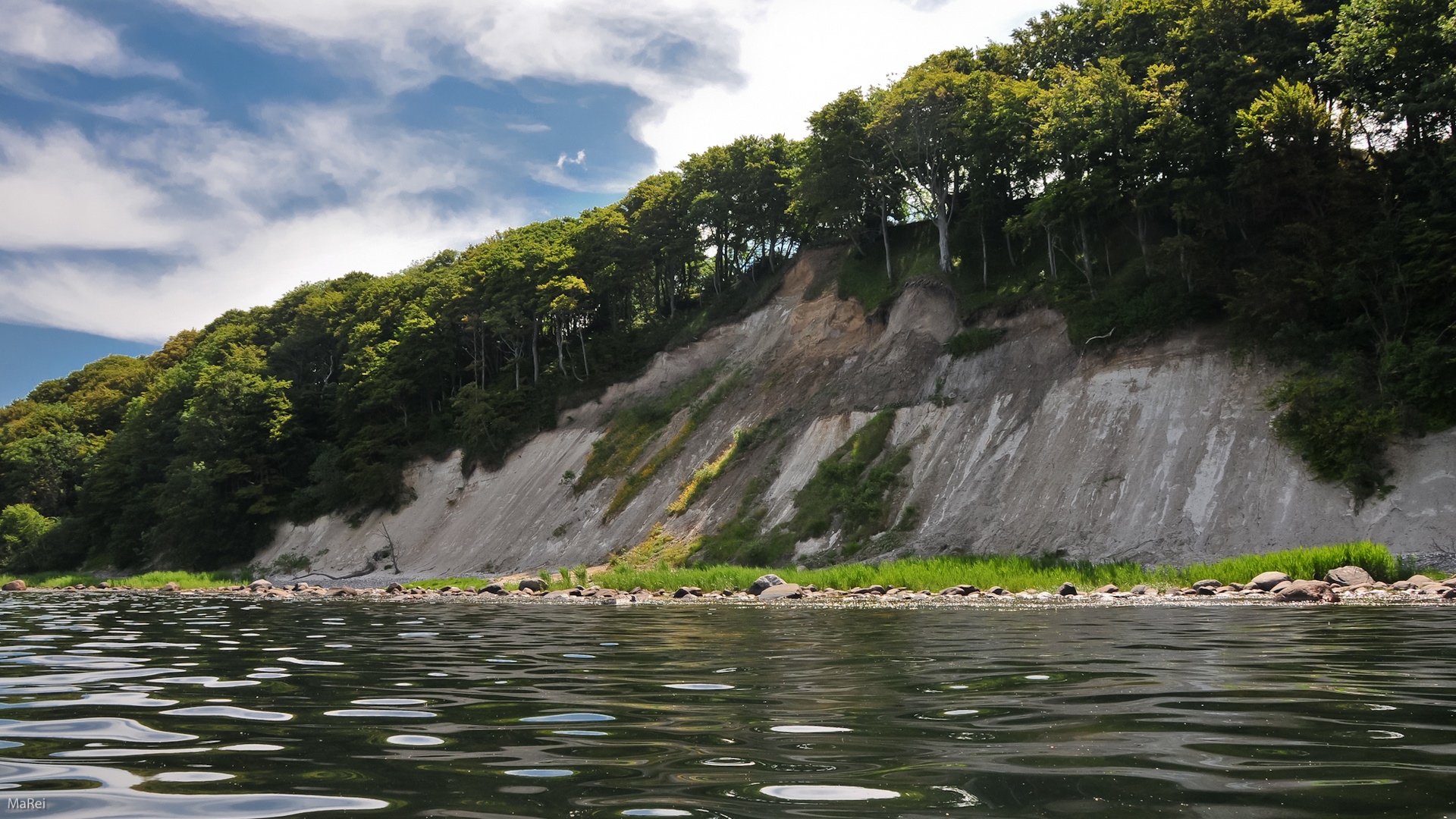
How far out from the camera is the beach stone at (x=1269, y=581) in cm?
2083

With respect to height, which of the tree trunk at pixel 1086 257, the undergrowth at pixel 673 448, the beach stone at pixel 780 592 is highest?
the tree trunk at pixel 1086 257

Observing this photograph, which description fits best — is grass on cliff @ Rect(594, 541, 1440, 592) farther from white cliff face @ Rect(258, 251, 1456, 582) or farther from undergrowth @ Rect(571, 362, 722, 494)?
undergrowth @ Rect(571, 362, 722, 494)

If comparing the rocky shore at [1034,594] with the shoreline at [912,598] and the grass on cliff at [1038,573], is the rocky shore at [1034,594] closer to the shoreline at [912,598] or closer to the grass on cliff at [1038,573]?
the shoreline at [912,598]

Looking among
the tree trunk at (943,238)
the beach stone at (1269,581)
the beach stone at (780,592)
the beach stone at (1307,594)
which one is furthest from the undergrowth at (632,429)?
the beach stone at (1307,594)

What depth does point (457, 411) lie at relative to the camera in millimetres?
67875

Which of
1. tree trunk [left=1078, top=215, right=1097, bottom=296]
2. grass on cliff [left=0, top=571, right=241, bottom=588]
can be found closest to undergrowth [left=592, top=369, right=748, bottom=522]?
tree trunk [left=1078, top=215, right=1097, bottom=296]

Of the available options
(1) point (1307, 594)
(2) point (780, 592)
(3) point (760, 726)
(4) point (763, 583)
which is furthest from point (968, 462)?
(3) point (760, 726)

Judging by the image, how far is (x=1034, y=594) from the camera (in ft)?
78.9

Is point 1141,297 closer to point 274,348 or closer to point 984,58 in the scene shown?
point 984,58

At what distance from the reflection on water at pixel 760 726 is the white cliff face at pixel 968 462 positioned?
19.1 m

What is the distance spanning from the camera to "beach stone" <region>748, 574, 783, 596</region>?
2845cm

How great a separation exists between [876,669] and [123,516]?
299 ft

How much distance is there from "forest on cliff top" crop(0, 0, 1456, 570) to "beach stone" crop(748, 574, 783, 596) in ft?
65.4

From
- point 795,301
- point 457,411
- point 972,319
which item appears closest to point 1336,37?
point 972,319
